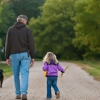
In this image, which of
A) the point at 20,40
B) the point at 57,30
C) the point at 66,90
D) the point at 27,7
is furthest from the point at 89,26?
the point at 27,7

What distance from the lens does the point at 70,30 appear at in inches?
2970

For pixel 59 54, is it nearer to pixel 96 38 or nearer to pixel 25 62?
pixel 96 38

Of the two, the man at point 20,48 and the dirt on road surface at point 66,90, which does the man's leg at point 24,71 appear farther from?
the dirt on road surface at point 66,90

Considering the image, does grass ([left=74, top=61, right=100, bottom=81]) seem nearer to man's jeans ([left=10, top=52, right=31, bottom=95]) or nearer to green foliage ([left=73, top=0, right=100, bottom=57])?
green foliage ([left=73, top=0, right=100, bottom=57])

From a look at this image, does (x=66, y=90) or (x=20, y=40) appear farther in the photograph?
(x=66, y=90)

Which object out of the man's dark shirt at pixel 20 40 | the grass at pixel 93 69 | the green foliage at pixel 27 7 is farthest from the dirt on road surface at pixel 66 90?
the green foliage at pixel 27 7

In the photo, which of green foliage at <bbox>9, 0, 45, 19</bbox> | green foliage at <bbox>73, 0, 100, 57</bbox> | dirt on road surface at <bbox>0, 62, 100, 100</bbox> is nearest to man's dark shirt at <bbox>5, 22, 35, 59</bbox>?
dirt on road surface at <bbox>0, 62, 100, 100</bbox>

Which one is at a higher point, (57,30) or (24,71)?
(57,30)

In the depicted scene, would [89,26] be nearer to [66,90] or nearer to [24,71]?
[66,90]

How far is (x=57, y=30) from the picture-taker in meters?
76.2

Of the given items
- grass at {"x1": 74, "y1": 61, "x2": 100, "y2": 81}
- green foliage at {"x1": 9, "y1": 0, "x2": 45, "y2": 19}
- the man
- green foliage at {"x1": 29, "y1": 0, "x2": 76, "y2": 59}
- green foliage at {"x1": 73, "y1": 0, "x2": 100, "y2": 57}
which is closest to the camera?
the man

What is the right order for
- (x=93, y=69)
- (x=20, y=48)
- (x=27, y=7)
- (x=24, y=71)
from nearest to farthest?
(x=24, y=71), (x=20, y=48), (x=93, y=69), (x=27, y=7)

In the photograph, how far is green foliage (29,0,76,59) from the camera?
2940 inches

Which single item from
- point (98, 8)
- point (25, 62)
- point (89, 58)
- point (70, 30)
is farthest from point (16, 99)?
point (70, 30)
